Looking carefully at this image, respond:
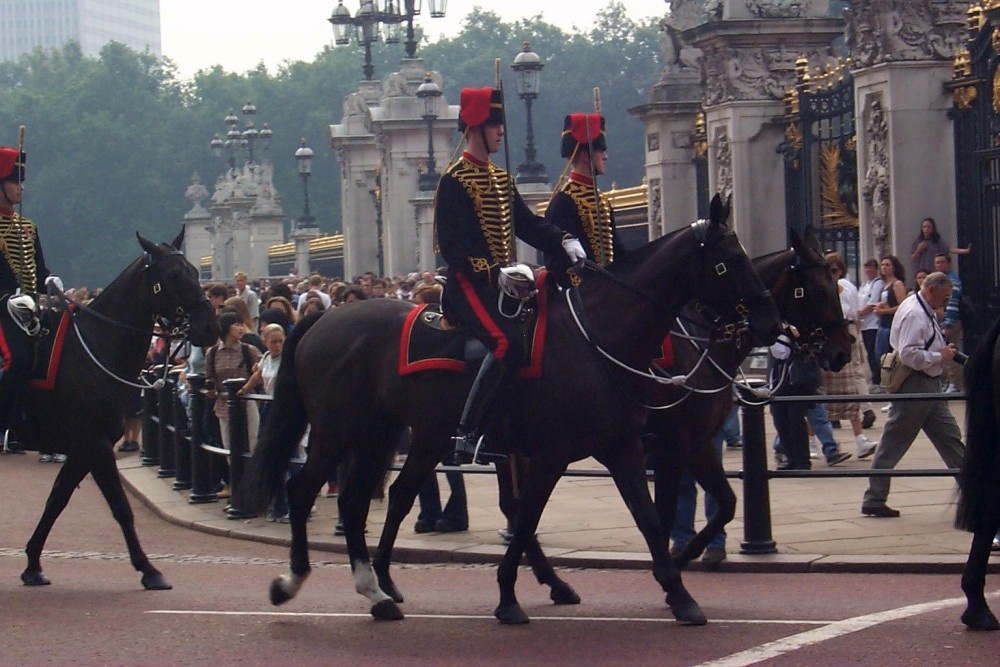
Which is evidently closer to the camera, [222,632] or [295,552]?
[222,632]

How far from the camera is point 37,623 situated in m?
9.13

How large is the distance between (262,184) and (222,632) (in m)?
48.9

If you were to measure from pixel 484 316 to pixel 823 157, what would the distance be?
13.2 meters

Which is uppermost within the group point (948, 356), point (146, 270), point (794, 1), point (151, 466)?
point (794, 1)

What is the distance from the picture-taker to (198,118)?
322 ft

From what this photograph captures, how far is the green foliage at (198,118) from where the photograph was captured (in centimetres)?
8962

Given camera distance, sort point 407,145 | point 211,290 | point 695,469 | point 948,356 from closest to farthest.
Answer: point 695,469 < point 948,356 < point 211,290 < point 407,145

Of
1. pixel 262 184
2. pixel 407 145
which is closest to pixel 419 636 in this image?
pixel 407 145

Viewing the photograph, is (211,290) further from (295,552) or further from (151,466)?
(295,552)

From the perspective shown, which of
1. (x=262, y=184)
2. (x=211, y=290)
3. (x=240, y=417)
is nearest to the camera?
(x=240, y=417)

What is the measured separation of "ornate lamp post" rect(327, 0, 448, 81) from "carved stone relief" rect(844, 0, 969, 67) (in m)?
15.1

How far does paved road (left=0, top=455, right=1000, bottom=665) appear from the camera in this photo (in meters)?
7.95

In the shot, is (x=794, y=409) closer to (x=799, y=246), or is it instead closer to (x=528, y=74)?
(x=799, y=246)

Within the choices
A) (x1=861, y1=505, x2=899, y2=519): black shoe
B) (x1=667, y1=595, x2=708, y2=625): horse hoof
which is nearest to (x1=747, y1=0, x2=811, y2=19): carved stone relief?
(x1=861, y1=505, x2=899, y2=519): black shoe
